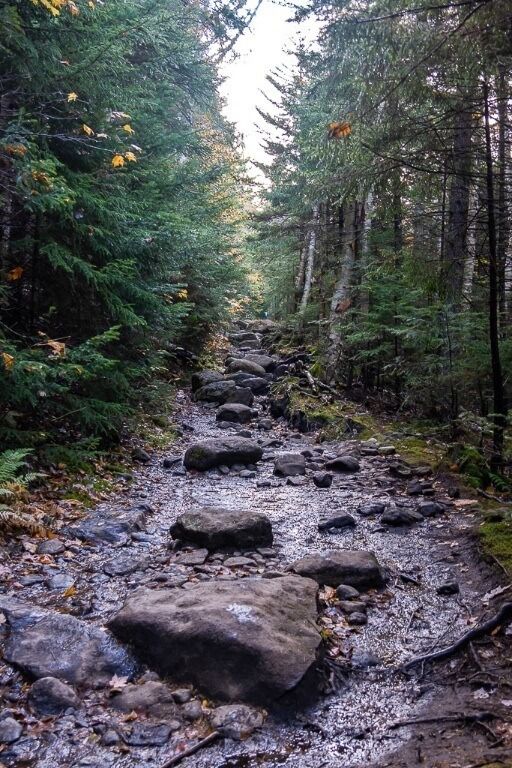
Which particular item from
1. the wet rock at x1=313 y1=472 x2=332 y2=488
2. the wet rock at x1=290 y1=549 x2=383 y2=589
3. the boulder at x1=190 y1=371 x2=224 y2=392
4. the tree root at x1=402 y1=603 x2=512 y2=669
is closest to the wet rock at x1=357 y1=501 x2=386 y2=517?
the wet rock at x1=313 y1=472 x2=332 y2=488

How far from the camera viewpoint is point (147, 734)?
3.24m

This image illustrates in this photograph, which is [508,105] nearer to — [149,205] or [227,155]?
[149,205]

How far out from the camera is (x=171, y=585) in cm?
511

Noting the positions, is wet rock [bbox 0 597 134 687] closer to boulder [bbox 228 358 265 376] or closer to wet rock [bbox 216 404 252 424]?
wet rock [bbox 216 404 252 424]

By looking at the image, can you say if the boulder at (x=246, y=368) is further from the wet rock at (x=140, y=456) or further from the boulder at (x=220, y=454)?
the wet rock at (x=140, y=456)

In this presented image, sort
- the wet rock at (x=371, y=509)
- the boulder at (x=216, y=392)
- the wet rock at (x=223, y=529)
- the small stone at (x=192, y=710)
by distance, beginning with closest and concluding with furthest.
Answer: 1. the small stone at (x=192, y=710)
2. the wet rock at (x=223, y=529)
3. the wet rock at (x=371, y=509)
4. the boulder at (x=216, y=392)

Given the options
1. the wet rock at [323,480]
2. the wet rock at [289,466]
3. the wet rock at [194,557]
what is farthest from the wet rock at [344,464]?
the wet rock at [194,557]

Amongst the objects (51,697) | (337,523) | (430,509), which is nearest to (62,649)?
(51,697)

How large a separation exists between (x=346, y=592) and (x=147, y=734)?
236cm

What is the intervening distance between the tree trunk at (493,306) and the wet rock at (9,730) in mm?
6064

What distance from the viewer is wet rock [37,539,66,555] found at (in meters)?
5.72

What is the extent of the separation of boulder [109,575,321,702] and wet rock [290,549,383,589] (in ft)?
Answer: 2.44

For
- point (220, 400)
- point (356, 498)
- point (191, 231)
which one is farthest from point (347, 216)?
point (356, 498)

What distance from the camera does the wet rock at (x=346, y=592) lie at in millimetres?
5004
